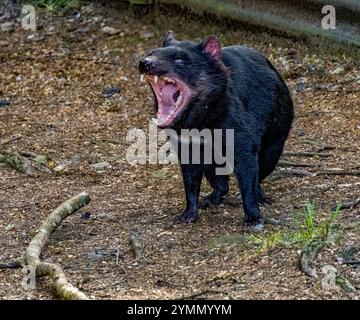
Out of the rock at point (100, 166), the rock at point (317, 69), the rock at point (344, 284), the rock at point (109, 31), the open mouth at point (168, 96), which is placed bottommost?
the rock at point (109, 31)

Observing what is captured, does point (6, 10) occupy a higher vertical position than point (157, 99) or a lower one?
lower

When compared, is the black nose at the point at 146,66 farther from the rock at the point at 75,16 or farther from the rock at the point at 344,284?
the rock at the point at 75,16

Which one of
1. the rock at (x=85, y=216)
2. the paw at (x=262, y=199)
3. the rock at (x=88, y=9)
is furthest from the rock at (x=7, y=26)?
the paw at (x=262, y=199)

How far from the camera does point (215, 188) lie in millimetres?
6586

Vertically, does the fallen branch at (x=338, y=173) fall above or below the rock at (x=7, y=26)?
above

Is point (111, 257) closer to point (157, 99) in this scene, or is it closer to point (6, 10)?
point (157, 99)

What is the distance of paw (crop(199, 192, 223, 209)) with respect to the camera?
Result: 659 centimetres

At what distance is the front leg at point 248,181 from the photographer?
609cm

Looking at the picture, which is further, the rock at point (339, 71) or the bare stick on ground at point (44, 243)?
the rock at point (339, 71)

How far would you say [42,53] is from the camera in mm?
10133

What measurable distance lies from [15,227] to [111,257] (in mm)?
865

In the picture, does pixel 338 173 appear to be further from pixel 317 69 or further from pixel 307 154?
pixel 317 69

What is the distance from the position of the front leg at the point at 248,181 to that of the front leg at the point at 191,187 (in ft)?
0.95

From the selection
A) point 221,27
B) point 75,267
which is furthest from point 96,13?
point 75,267
